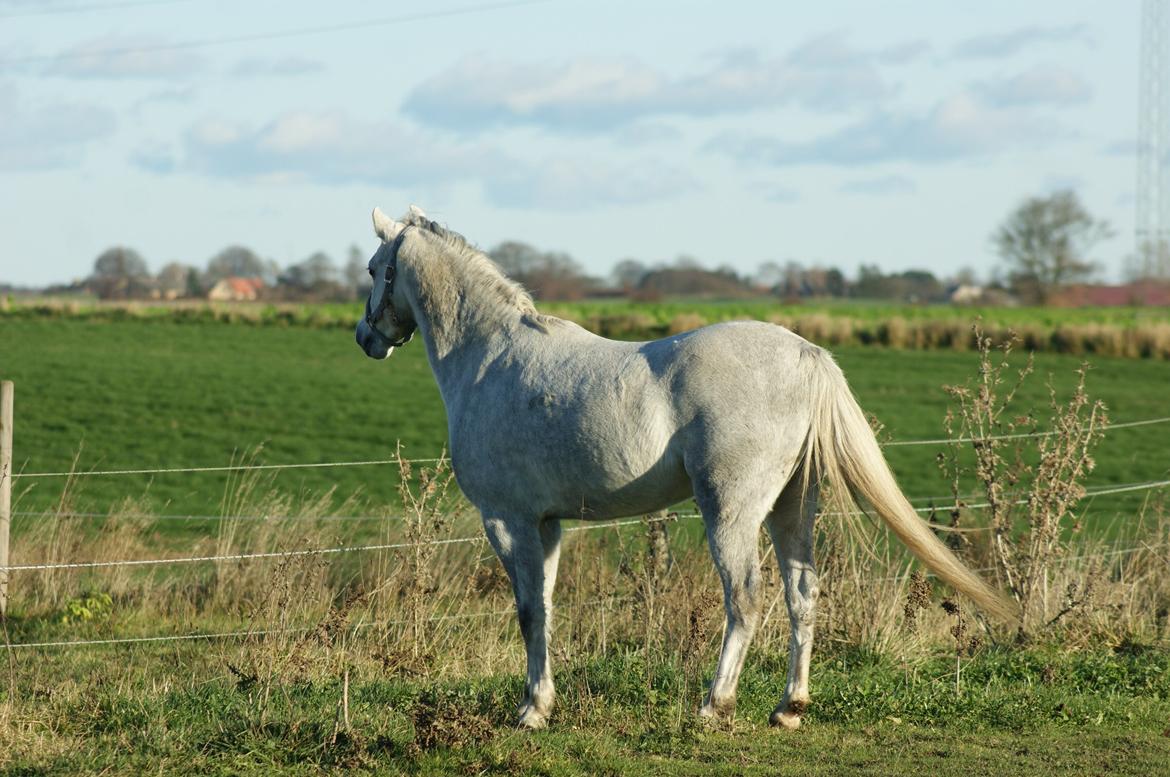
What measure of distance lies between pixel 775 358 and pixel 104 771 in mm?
3283

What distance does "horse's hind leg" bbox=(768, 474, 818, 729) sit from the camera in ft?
18.8

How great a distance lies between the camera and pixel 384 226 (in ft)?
20.9

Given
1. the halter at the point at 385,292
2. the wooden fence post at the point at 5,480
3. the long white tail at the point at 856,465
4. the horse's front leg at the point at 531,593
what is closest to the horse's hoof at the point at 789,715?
the long white tail at the point at 856,465

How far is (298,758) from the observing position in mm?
5117

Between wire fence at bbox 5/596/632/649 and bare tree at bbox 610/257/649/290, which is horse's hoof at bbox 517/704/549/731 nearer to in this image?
wire fence at bbox 5/596/632/649

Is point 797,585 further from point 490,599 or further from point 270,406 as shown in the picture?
point 270,406

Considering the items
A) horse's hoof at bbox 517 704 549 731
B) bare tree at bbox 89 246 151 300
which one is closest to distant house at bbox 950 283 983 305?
bare tree at bbox 89 246 151 300

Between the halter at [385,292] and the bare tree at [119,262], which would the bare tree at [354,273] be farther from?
the halter at [385,292]

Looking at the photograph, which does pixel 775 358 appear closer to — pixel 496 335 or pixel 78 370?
pixel 496 335

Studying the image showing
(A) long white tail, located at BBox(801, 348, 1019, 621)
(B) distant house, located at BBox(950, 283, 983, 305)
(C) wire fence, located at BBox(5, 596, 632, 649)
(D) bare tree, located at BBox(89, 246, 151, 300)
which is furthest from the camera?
(B) distant house, located at BBox(950, 283, 983, 305)

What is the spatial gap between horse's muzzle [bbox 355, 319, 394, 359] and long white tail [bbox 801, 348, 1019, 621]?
7.68 feet

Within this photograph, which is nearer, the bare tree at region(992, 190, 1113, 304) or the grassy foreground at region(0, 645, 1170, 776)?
the grassy foreground at region(0, 645, 1170, 776)

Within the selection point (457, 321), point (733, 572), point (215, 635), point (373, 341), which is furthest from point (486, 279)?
point (215, 635)

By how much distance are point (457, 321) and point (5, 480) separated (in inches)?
169
